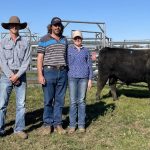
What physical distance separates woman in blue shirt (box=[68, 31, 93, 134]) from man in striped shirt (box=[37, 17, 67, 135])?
0.17 metres

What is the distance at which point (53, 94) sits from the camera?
6.98 metres

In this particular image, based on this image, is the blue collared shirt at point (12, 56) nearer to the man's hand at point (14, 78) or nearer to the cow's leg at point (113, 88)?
the man's hand at point (14, 78)

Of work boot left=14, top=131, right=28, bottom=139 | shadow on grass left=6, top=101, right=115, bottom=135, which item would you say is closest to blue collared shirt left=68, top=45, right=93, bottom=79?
shadow on grass left=6, top=101, right=115, bottom=135

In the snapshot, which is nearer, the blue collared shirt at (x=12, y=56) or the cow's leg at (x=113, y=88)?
the blue collared shirt at (x=12, y=56)

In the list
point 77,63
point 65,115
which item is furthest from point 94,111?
point 77,63

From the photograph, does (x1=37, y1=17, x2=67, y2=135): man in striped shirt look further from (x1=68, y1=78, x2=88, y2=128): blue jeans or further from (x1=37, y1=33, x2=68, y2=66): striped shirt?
(x1=68, y1=78, x2=88, y2=128): blue jeans

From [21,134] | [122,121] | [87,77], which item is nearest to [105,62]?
[122,121]

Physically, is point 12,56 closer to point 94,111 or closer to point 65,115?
point 65,115

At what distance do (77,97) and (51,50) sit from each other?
1049 mm

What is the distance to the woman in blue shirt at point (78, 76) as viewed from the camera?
7055 mm

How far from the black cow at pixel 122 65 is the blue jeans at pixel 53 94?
4.24 m

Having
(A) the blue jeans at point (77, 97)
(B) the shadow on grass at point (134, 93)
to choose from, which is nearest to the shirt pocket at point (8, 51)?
(A) the blue jeans at point (77, 97)

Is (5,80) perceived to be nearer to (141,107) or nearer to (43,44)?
(43,44)

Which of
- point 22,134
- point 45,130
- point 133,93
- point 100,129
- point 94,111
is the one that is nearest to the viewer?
point 22,134
